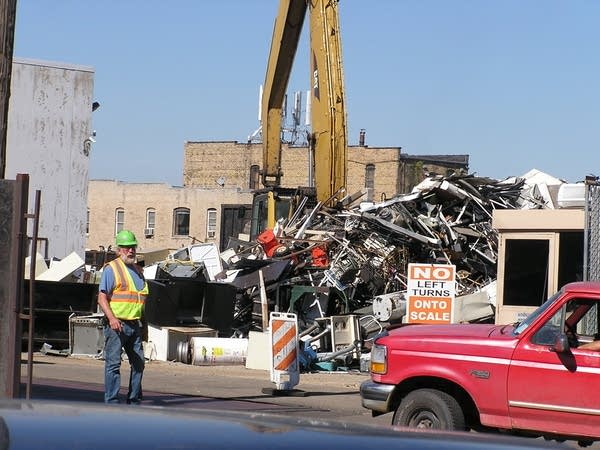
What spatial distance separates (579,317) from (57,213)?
26385 mm

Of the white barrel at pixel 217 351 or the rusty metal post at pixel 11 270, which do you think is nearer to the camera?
the rusty metal post at pixel 11 270

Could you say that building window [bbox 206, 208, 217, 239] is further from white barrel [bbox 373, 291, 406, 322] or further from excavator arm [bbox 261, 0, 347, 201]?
white barrel [bbox 373, 291, 406, 322]

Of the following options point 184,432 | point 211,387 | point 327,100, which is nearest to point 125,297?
point 211,387

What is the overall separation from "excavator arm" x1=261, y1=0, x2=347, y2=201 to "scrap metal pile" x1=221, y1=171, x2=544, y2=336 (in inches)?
52.8

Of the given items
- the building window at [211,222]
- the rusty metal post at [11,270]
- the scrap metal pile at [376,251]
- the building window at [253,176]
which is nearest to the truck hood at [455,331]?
the rusty metal post at [11,270]

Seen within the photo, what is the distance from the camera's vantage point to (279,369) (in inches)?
584

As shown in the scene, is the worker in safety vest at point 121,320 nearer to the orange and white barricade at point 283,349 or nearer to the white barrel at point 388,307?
the orange and white barricade at point 283,349

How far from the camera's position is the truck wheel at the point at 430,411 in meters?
9.87

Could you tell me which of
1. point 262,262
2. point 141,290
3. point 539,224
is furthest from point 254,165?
point 141,290

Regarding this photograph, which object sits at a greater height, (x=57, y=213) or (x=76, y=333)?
(x=57, y=213)

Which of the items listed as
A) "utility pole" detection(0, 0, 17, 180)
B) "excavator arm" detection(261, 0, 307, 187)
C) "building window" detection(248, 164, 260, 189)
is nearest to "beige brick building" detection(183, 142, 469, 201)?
"building window" detection(248, 164, 260, 189)

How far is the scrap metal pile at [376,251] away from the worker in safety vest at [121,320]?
33.3 ft

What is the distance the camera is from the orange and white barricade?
1471cm

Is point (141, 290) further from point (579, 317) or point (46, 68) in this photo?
point (46, 68)
